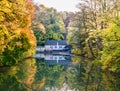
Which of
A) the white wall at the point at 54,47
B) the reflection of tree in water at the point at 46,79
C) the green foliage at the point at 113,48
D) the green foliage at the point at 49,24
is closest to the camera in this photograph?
the reflection of tree in water at the point at 46,79

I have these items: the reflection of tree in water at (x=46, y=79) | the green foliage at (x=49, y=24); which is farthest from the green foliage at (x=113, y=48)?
the green foliage at (x=49, y=24)

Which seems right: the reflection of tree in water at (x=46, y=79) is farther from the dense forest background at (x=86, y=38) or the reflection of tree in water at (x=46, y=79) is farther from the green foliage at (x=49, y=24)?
the green foliage at (x=49, y=24)

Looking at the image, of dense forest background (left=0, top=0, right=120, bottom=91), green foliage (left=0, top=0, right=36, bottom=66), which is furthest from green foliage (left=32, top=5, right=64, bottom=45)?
green foliage (left=0, top=0, right=36, bottom=66)

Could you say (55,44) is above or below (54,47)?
above

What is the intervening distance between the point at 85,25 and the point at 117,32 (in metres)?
26.3

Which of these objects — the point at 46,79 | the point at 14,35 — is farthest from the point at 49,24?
the point at 46,79

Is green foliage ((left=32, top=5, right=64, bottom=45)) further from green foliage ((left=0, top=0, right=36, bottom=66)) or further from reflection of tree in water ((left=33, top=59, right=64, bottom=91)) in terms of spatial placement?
reflection of tree in water ((left=33, top=59, right=64, bottom=91))

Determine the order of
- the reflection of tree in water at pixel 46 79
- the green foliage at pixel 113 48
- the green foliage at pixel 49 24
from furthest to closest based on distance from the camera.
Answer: the green foliage at pixel 49 24, the green foliage at pixel 113 48, the reflection of tree in water at pixel 46 79

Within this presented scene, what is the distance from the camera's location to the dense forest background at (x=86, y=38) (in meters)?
28.9

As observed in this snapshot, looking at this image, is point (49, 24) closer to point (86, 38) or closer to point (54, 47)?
point (54, 47)

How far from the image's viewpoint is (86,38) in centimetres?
6147

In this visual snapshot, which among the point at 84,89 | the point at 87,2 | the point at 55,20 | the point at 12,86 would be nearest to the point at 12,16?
the point at 12,86

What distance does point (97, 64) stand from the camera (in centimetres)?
4491

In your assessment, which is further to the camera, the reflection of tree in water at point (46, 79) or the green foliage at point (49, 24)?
the green foliage at point (49, 24)
